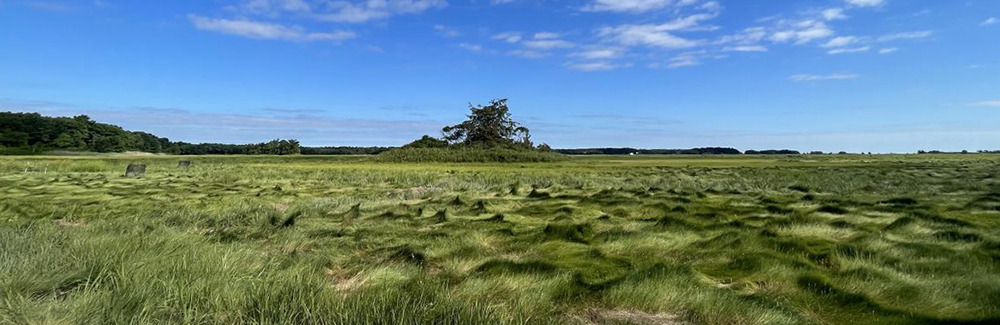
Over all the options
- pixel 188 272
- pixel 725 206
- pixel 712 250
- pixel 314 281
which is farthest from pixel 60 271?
pixel 725 206

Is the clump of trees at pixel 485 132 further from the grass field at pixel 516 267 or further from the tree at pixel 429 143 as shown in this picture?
the grass field at pixel 516 267

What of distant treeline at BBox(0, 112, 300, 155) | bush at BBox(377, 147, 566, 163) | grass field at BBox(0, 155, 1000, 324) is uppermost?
distant treeline at BBox(0, 112, 300, 155)

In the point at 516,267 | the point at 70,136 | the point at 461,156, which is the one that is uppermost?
the point at 70,136

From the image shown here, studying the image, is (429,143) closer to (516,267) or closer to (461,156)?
(461,156)

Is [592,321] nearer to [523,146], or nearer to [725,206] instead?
[725,206]

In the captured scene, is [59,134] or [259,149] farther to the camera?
[259,149]

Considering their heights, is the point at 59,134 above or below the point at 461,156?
above

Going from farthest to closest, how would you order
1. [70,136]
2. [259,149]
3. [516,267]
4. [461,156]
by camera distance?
[259,149] < [70,136] < [461,156] < [516,267]

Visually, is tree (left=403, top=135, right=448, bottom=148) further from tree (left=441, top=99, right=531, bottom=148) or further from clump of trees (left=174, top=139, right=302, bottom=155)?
clump of trees (left=174, top=139, right=302, bottom=155)

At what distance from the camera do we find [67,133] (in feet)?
350

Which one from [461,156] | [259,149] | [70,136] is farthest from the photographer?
[259,149]

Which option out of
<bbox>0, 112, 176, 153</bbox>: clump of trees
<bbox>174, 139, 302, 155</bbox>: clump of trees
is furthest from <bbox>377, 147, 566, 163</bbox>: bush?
<bbox>0, 112, 176, 153</bbox>: clump of trees

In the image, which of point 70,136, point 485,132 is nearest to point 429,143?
point 485,132

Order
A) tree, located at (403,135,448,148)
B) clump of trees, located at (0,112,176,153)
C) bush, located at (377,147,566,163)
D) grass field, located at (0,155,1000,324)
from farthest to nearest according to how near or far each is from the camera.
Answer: clump of trees, located at (0,112,176,153)
tree, located at (403,135,448,148)
bush, located at (377,147,566,163)
grass field, located at (0,155,1000,324)
